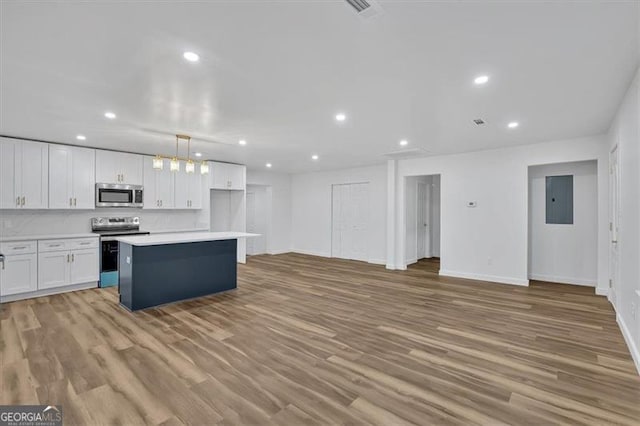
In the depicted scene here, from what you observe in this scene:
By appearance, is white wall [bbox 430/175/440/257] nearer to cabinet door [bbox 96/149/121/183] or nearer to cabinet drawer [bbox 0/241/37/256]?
cabinet door [bbox 96/149/121/183]

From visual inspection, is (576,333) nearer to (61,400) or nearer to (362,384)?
(362,384)

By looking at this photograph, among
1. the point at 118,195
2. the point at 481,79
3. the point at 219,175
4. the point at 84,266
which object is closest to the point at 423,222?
the point at 219,175

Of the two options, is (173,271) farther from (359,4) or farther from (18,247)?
(359,4)

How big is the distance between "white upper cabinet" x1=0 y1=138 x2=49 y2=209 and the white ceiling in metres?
0.37

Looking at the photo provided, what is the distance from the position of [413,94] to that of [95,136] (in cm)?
490

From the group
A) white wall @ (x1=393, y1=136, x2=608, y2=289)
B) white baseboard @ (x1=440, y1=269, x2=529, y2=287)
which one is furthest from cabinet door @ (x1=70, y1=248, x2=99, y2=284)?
white baseboard @ (x1=440, y1=269, x2=529, y2=287)

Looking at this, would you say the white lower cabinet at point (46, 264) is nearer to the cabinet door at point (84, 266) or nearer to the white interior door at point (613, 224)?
the cabinet door at point (84, 266)

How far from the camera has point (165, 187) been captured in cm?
670

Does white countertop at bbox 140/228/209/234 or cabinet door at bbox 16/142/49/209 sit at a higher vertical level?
cabinet door at bbox 16/142/49/209

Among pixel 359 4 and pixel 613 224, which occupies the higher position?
pixel 359 4

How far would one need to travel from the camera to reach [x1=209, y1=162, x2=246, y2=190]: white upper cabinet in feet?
24.7

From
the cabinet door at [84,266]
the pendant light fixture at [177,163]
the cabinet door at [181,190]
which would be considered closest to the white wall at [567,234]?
the pendant light fixture at [177,163]

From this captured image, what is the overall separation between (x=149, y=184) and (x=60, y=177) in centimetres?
145

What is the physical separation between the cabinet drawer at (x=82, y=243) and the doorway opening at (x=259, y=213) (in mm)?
4586
